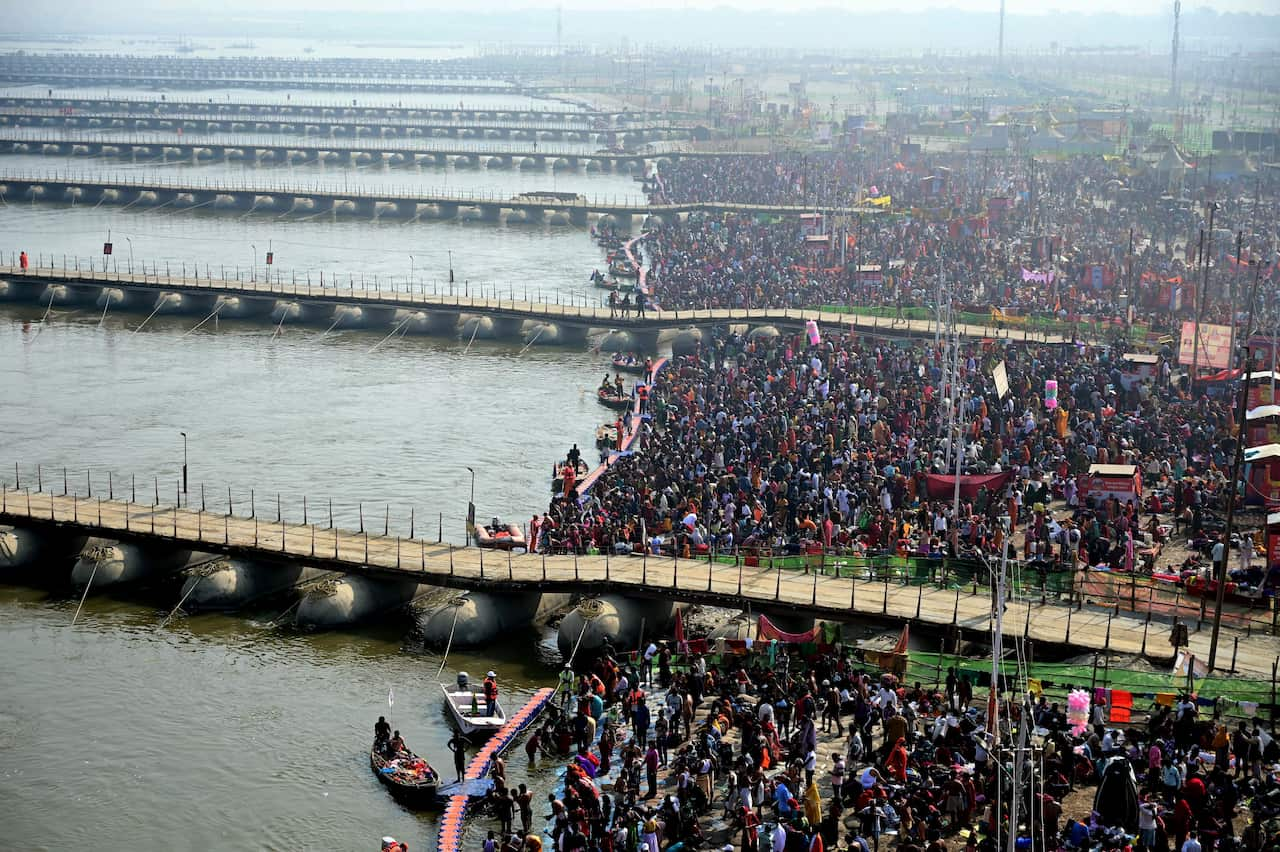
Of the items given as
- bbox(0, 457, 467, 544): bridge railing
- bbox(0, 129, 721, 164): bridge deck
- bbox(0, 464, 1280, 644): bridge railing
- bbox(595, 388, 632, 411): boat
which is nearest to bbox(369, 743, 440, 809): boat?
bbox(0, 464, 1280, 644): bridge railing

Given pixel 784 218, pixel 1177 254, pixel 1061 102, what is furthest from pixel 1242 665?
pixel 1061 102

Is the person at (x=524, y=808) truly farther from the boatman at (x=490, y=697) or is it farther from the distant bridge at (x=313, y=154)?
the distant bridge at (x=313, y=154)

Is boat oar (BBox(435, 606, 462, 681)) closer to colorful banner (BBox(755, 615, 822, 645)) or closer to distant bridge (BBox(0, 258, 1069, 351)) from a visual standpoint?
colorful banner (BBox(755, 615, 822, 645))

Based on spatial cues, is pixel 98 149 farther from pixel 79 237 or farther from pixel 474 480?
pixel 474 480

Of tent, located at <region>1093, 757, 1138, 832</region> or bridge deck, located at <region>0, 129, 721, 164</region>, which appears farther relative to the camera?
bridge deck, located at <region>0, 129, 721, 164</region>

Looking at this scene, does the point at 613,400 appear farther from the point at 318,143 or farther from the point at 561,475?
the point at 318,143
